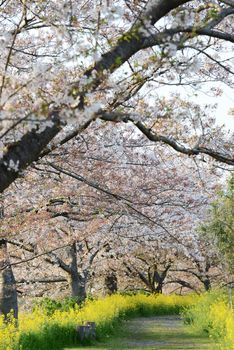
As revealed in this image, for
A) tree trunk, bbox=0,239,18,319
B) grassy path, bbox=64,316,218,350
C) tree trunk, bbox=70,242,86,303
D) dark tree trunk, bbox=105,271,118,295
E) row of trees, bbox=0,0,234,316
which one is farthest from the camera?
dark tree trunk, bbox=105,271,118,295

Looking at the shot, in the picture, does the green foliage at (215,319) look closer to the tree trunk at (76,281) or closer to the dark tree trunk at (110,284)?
the tree trunk at (76,281)

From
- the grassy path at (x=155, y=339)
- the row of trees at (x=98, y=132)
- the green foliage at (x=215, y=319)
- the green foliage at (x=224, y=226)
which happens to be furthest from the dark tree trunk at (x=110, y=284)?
the green foliage at (x=224, y=226)

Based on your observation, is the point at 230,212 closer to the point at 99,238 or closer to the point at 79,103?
the point at 99,238

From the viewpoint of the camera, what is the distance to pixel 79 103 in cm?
444

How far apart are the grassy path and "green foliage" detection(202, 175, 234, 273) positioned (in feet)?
7.51

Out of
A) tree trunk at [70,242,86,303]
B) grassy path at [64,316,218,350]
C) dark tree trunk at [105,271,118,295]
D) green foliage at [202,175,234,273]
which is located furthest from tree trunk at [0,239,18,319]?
dark tree trunk at [105,271,118,295]

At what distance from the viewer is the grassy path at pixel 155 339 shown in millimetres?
15258

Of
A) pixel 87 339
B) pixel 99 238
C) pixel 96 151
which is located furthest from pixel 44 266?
pixel 96 151

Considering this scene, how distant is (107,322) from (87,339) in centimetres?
299

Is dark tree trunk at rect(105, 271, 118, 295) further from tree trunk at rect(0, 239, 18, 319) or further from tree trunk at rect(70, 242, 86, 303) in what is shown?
tree trunk at rect(0, 239, 18, 319)

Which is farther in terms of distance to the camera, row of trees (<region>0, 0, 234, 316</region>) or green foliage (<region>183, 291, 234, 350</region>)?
green foliage (<region>183, 291, 234, 350</region>)

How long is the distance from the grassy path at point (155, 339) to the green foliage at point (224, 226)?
229 centimetres

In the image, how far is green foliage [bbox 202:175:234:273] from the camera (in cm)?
1540

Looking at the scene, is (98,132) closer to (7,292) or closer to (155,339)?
(7,292)
